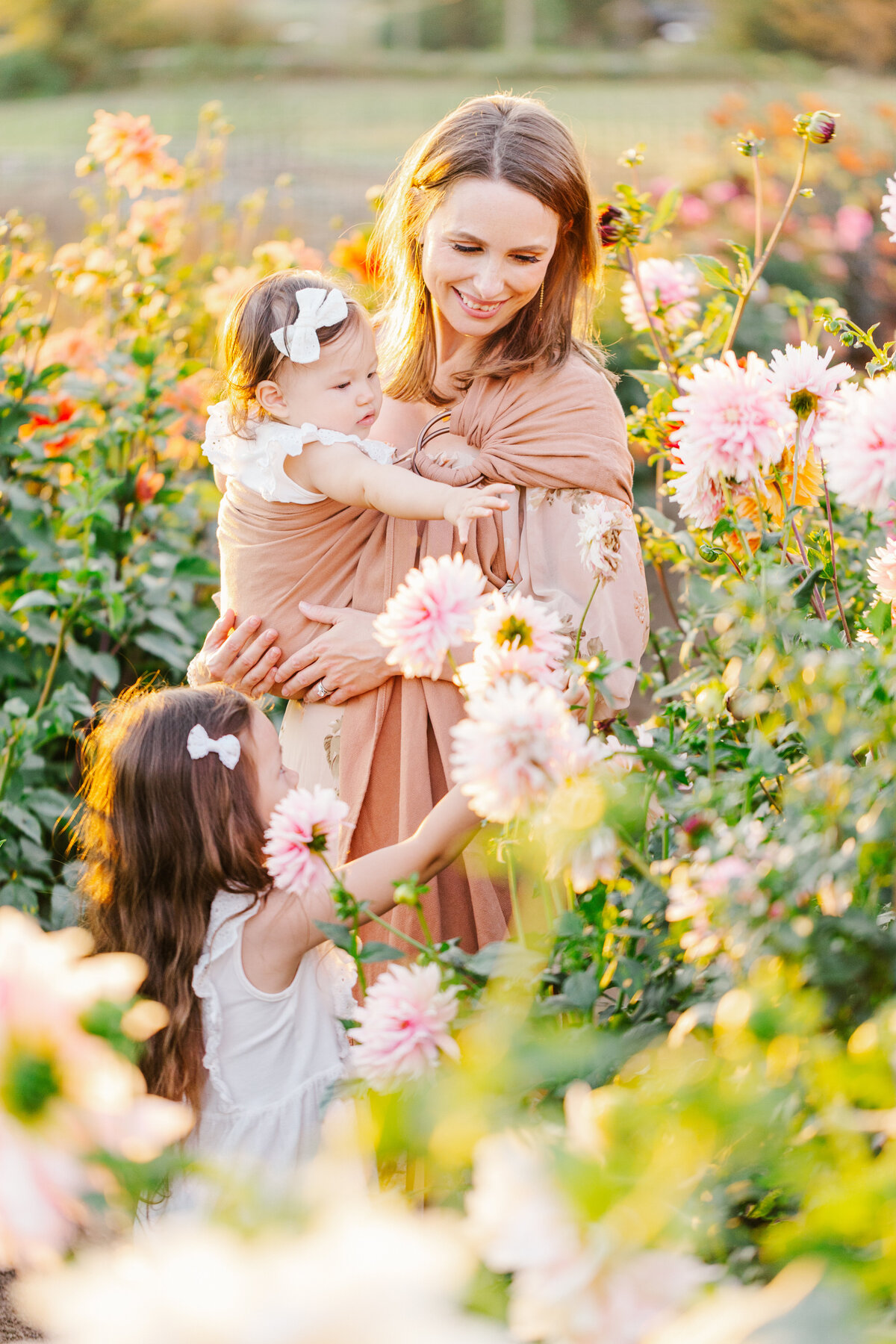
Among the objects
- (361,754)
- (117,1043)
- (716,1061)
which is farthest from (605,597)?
(117,1043)

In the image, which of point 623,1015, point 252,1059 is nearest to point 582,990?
point 623,1015

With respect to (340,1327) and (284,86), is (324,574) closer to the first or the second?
(340,1327)

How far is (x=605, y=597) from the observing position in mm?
1657

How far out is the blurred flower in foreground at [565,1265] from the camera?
447 millimetres

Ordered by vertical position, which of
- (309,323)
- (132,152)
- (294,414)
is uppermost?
(132,152)

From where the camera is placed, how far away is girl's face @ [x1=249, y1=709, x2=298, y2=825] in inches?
58.0

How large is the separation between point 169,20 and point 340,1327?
23.3 m

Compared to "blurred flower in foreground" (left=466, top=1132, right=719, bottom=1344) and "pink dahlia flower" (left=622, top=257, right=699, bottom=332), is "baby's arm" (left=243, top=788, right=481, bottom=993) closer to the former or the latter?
"blurred flower in foreground" (left=466, top=1132, right=719, bottom=1344)

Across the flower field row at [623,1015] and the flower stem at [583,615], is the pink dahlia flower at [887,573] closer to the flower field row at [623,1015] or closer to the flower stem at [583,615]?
the flower field row at [623,1015]

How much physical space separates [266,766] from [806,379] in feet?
2.55

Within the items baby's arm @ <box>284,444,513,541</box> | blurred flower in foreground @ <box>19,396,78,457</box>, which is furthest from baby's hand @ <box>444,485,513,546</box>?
blurred flower in foreground @ <box>19,396,78,457</box>

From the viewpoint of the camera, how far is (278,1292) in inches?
14.5

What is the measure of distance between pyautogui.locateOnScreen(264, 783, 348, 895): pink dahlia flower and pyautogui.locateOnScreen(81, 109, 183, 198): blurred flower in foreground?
87.2 inches

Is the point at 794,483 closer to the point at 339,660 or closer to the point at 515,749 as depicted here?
the point at 515,749
